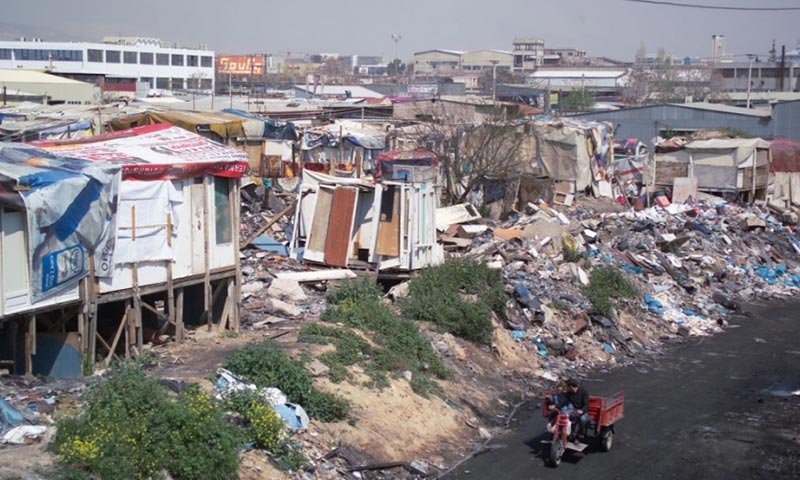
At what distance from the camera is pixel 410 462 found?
1088 cm

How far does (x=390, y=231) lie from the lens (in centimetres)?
1672

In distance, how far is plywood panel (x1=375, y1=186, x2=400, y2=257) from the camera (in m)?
16.7

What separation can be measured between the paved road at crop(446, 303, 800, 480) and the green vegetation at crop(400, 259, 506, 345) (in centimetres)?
191

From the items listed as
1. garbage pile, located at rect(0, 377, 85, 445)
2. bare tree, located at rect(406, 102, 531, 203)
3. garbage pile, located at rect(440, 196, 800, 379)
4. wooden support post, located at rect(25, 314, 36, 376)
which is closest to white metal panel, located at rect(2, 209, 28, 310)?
wooden support post, located at rect(25, 314, 36, 376)

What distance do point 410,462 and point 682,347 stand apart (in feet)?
29.2

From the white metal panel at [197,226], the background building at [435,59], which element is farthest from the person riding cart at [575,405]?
the background building at [435,59]

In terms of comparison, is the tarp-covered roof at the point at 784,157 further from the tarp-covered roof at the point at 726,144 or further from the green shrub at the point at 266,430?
the green shrub at the point at 266,430

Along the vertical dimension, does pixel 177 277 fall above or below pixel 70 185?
below

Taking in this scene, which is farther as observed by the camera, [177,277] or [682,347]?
[682,347]

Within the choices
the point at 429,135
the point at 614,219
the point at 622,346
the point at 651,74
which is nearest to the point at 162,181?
the point at 622,346

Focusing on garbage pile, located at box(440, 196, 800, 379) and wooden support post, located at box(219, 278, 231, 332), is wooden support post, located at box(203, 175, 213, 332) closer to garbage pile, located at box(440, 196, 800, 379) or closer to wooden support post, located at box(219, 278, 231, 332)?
wooden support post, located at box(219, 278, 231, 332)

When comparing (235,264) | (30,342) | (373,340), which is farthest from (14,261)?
(373,340)

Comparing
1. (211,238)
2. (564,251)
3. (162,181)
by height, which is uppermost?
(162,181)

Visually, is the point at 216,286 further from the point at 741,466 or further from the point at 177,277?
the point at 741,466
